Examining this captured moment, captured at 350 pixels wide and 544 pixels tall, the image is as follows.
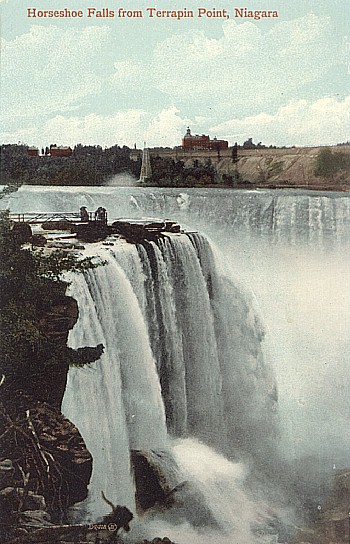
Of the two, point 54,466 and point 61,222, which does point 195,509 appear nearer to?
point 54,466

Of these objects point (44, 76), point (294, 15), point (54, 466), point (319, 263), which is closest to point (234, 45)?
point (294, 15)

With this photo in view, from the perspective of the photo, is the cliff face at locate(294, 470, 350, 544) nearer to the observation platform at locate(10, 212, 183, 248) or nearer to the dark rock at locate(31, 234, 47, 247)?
the observation platform at locate(10, 212, 183, 248)

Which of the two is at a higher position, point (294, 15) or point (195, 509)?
point (294, 15)

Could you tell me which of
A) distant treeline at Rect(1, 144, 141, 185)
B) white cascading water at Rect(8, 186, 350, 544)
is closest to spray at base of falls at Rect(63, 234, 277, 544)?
white cascading water at Rect(8, 186, 350, 544)

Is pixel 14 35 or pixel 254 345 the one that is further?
pixel 254 345

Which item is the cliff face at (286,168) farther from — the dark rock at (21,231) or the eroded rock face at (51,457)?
the eroded rock face at (51,457)

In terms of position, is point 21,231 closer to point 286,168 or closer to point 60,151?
point 60,151

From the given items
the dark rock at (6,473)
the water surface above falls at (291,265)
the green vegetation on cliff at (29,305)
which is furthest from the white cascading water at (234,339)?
the dark rock at (6,473)
